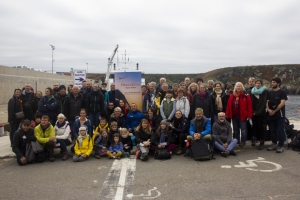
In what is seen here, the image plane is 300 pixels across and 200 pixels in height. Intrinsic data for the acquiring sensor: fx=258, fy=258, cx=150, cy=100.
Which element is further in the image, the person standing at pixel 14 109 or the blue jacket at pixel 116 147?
the person standing at pixel 14 109

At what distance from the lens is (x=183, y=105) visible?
789 centimetres

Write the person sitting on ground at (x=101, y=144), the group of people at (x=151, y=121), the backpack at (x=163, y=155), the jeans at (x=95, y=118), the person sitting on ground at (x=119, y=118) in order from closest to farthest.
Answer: the backpack at (x=163, y=155), the group of people at (x=151, y=121), the person sitting on ground at (x=101, y=144), the person sitting on ground at (x=119, y=118), the jeans at (x=95, y=118)

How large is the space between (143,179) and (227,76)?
13115 centimetres

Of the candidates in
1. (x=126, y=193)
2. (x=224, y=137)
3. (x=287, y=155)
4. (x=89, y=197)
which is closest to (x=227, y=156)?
(x=224, y=137)

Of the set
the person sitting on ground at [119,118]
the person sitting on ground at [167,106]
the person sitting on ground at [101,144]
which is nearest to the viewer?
the person sitting on ground at [101,144]

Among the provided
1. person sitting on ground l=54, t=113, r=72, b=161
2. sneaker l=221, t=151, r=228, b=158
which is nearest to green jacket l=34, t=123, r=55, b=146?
person sitting on ground l=54, t=113, r=72, b=161

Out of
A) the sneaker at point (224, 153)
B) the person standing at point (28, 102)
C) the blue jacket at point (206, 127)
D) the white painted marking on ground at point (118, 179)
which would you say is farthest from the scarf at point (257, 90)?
the person standing at point (28, 102)

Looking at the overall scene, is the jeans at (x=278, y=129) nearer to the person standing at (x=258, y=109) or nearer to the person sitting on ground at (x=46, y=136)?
the person standing at (x=258, y=109)

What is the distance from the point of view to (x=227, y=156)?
22.6 feet

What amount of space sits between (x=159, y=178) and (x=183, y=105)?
307 centimetres

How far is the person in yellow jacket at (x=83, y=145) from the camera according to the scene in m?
6.92

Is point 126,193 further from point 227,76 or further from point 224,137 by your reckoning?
point 227,76

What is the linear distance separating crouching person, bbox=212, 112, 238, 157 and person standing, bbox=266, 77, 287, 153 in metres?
1.28

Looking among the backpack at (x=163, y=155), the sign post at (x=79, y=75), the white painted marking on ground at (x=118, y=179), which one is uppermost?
the sign post at (x=79, y=75)
